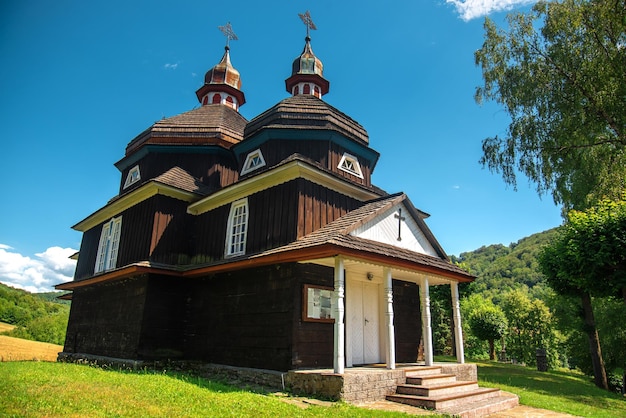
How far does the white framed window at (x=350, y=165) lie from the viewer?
1335 centimetres

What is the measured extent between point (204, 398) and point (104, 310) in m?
8.84

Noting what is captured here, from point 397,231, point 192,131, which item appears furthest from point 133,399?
point 192,131

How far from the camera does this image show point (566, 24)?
14.9 metres

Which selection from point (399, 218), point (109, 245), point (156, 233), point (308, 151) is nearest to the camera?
point (399, 218)

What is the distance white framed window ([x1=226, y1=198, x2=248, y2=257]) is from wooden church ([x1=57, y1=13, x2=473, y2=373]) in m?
0.04

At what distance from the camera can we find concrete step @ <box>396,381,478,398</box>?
8344 mm

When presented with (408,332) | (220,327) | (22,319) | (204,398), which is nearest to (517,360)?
(408,332)

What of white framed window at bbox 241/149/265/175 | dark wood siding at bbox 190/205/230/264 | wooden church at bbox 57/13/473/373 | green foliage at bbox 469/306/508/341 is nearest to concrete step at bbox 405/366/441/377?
wooden church at bbox 57/13/473/373

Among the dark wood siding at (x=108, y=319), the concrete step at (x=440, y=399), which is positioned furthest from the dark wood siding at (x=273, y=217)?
the concrete step at (x=440, y=399)

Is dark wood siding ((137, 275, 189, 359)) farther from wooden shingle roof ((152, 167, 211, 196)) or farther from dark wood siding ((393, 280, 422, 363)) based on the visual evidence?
dark wood siding ((393, 280, 422, 363))

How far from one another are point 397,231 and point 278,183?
→ 11.9 feet

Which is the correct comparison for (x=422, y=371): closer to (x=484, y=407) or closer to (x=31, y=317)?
(x=484, y=407)

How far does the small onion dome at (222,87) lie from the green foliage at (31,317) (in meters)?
28.0

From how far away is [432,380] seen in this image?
367 inches
